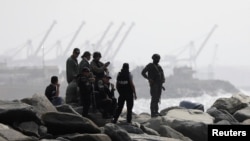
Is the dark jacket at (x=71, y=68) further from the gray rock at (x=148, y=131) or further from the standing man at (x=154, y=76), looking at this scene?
the gray rock at (x=148, y=131)

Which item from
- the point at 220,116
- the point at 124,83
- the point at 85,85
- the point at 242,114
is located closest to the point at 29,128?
the point at 85,85

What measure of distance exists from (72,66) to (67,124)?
3.02 metres

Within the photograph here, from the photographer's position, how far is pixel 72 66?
13406 mm

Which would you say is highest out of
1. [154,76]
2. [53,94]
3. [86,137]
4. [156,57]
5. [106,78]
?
[156,57]

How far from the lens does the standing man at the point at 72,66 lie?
13305 mm

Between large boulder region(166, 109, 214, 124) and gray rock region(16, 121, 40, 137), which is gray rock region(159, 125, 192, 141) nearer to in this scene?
large boulder region(166, 109, 214, 124)

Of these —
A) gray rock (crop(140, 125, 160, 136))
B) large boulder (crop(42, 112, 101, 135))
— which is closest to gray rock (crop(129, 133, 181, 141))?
gray rock (crop(140, 125, 160, 136))

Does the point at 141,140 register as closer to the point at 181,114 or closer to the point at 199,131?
the point at 199,131

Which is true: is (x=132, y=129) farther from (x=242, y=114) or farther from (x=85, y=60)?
(x=242, y=114)

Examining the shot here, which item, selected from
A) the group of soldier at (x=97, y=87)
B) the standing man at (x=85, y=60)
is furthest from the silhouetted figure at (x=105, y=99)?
the standing man at (x=85, y=60)

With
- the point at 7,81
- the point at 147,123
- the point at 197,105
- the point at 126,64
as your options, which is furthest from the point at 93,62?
the point at 7,81

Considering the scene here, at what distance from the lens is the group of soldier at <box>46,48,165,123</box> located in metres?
12.1

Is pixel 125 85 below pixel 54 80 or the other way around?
below

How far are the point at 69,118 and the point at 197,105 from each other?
26.7 feet
